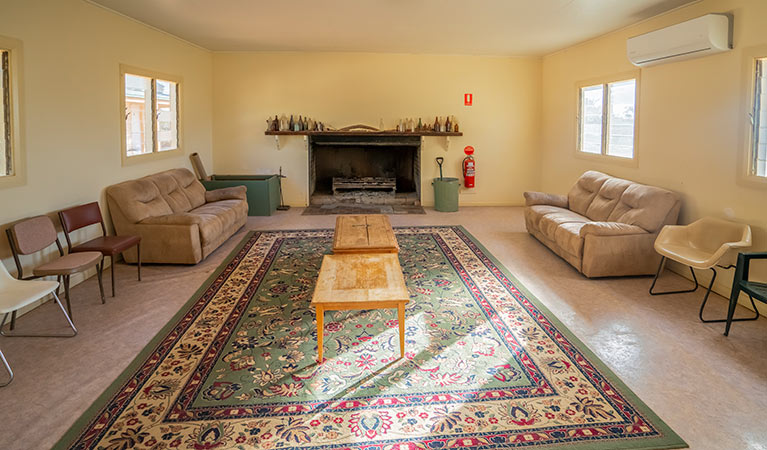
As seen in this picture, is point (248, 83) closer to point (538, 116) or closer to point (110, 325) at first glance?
point (538, 116)

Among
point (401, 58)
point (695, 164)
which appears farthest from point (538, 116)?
point (695, 164)

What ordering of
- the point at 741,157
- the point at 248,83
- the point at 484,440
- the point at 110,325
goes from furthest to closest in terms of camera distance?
the point at 248,83
the point at 741,157
the point at 110,325
the point at 484,440

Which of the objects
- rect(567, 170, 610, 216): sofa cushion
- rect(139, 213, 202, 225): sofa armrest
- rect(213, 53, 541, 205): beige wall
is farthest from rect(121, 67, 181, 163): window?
rect(567, 170, 610, 216): sofa cushion

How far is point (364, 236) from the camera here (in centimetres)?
491

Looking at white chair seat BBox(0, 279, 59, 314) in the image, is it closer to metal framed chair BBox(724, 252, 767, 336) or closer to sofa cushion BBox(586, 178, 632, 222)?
metal framed chair BBox(724, 252, 767, 336)

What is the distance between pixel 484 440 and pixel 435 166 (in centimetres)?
687

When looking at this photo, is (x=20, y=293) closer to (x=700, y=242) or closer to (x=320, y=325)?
(x=320, y=325)

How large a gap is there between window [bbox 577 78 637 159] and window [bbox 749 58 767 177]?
178cm

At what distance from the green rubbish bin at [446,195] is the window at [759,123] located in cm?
459

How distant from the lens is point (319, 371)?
3109mm

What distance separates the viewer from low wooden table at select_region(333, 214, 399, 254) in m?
4.48

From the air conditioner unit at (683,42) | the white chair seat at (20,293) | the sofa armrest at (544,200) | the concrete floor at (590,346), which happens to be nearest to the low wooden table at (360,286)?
the concrete floor at (590,346)

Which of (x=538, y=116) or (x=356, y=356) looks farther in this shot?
(x=538, y=116)

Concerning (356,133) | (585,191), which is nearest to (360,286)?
(585,191)
